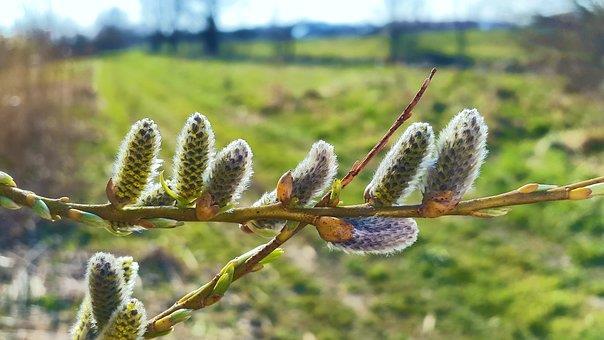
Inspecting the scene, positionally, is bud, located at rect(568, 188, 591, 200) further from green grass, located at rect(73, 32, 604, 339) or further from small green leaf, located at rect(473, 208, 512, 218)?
green grass, located at rect(73, 32, 604, 339)

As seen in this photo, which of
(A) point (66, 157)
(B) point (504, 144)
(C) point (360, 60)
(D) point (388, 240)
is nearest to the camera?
(D) point (388, 240)

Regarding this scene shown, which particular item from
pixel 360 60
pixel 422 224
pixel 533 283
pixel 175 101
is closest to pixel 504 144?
pixel 422 224

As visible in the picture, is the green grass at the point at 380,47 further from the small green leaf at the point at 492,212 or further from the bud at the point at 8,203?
the bud at the point at 8,203

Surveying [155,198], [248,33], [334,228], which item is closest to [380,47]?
[248,33]

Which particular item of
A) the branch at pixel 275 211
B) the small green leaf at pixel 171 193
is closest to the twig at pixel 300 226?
the branch at pixel 275 211

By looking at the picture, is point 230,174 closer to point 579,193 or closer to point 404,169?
point 404,169

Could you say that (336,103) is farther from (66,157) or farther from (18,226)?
(18,226)

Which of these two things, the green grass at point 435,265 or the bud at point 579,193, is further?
the green grass at point 435,265
